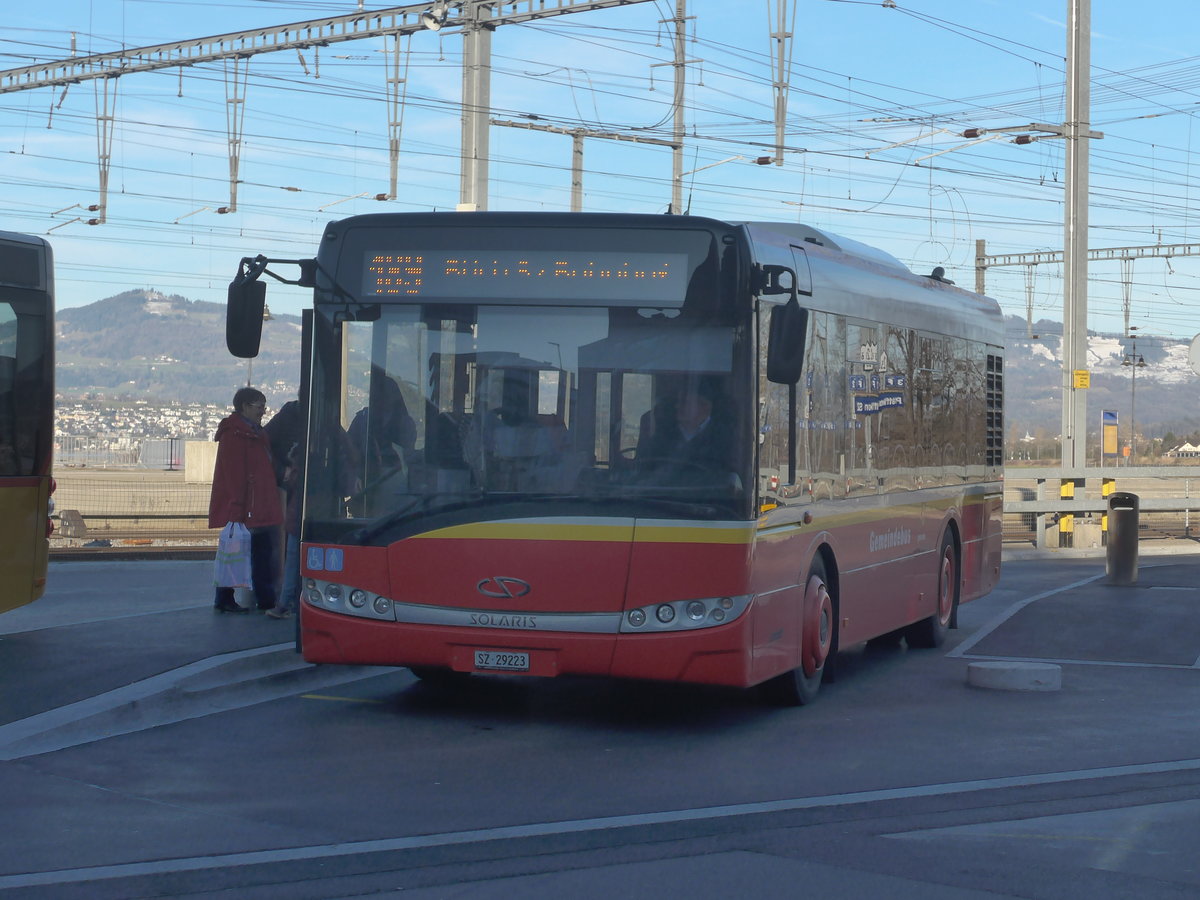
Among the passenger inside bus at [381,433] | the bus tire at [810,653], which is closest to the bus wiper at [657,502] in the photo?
the passenger inside bus at [381,433]

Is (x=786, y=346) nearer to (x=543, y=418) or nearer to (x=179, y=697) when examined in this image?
(x=543, y=418)

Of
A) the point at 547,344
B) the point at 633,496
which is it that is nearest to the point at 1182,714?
the point at 633,496

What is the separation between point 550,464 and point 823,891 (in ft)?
12.1

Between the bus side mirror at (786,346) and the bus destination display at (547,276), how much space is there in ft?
1.80

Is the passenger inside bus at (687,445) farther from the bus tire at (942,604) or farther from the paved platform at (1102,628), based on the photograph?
the bus tire at (942,604)

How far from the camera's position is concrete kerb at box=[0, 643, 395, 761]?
28.1 feet

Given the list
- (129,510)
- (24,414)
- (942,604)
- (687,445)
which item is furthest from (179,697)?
(129,510)

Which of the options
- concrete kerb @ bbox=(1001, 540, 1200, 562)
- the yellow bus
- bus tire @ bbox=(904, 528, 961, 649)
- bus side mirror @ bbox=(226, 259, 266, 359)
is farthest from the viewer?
concrete kerb @ bbox=(1001, 540, 1200, 562)

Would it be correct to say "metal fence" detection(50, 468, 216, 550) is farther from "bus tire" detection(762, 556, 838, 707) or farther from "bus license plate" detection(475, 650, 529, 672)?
"bus license plate" detection(475, 650, 529, 672)

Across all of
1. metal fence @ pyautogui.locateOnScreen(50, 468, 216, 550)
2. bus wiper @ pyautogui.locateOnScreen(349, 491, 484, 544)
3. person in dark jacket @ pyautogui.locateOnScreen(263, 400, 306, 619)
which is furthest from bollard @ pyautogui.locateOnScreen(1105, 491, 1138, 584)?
metal fence @ pyautogui.locateOnScreen(50, 468, 216, 550)

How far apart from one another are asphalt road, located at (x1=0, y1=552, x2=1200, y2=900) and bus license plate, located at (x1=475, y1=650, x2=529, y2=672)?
15.7 inches

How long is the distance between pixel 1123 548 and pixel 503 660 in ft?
38.7

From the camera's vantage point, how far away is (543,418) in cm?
905

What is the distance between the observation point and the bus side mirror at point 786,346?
9.09m
